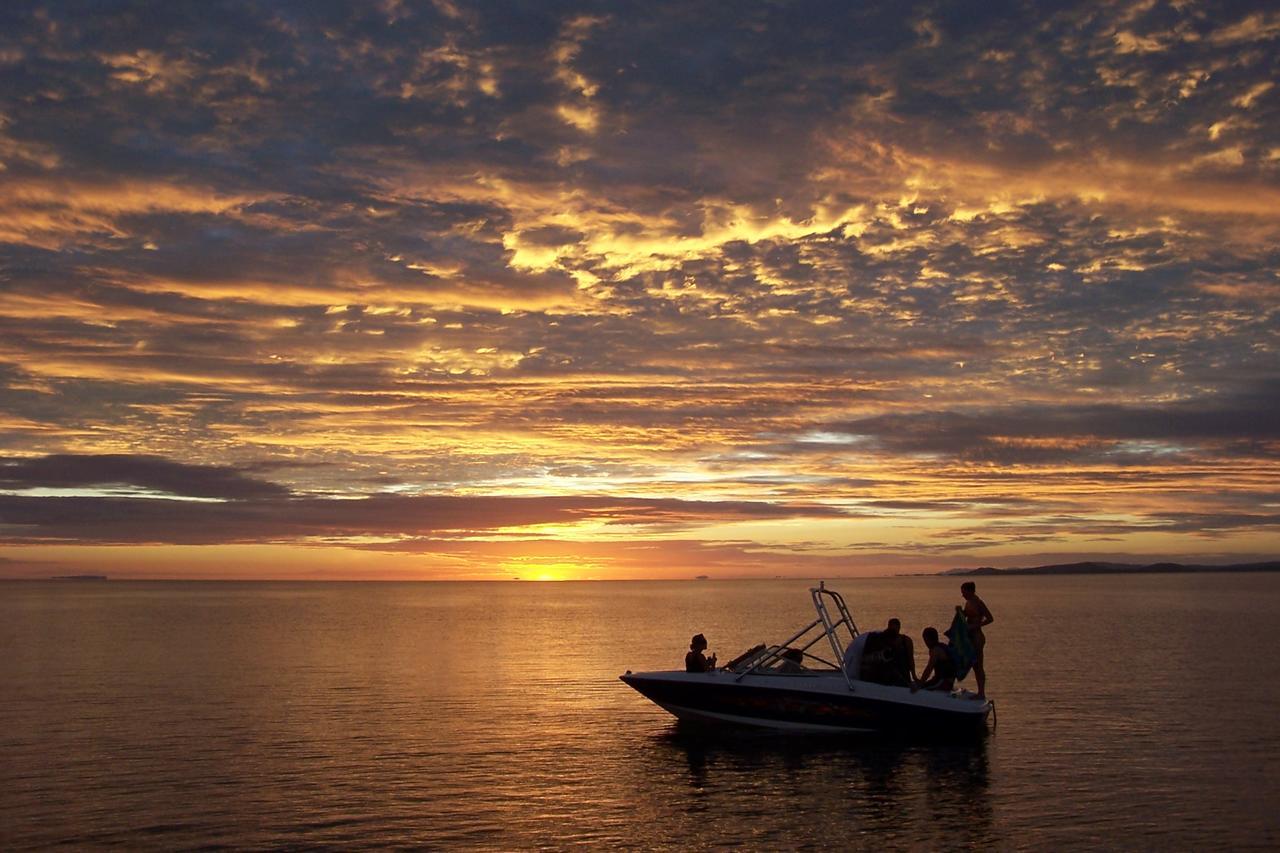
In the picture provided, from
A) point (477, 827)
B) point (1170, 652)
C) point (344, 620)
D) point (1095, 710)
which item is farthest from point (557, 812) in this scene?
point (344, 620)

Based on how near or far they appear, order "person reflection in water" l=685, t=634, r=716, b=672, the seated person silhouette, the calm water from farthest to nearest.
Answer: "person reflection in water" l=685, t=634, r=716, b=672 → the seated person silhouette → the calm water

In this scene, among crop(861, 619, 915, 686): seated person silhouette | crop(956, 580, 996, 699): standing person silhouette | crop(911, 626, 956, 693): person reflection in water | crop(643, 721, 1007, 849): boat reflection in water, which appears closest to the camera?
crop(643, 721, 1007, 849): boat reflection in water

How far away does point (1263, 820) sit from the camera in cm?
2112

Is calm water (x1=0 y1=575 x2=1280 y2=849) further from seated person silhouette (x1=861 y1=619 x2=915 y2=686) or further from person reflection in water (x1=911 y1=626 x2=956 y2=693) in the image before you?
seated person silhouette (x1=861 y1=619 x2=915 y2=686)

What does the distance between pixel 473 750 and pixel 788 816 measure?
10.5 meters

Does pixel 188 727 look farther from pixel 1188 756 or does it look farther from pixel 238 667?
pixel 1188 756

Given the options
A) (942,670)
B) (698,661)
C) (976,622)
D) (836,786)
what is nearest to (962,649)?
(942,670)

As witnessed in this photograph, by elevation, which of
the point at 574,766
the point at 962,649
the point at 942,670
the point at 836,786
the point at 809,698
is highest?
the point at 962,649

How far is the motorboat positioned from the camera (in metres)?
28.2

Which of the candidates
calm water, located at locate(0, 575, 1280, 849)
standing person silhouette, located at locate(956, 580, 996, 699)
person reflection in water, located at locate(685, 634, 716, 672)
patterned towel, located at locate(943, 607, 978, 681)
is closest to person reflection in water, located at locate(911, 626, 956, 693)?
patterned towel, located at locate(943, 607, 978, 681)

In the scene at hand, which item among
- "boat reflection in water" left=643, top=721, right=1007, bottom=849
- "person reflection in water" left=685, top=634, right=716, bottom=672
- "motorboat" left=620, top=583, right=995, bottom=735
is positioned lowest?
"boat reflection in water" left=643, top=721, right=1007, bottom=849

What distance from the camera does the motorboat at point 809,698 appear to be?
2823 centimetres

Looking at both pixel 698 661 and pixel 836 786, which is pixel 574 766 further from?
pixel 836 786

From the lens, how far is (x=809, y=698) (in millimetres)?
29312
